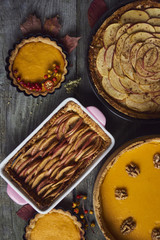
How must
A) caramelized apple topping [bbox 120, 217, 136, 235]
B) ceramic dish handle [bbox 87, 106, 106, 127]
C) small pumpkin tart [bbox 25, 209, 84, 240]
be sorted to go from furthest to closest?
1. small pumpkin tart [bbox 25, 209, 84, 240]
2. ceramic dish handle [bbox 87, 106, 106, 127]
3. caramelized apple topping [bbox 120, 217, 136, 235]

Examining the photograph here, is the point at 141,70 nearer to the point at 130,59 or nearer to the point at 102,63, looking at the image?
the point at 130,59

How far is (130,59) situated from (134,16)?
471mm

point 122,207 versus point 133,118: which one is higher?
point 133,118

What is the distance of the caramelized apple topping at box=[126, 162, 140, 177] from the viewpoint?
2.69m

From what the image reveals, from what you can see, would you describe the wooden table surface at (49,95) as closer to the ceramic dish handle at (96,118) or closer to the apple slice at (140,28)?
the ceramic dish handle at (96,118)

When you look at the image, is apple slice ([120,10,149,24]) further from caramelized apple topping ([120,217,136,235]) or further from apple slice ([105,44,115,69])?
caramelized apple topping ([120,217,136,235])

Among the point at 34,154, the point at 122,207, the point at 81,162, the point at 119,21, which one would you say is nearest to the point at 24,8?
the point at 119,21

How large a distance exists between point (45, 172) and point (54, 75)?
3.66ft

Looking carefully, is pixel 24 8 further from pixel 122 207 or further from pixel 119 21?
pixel 122 207

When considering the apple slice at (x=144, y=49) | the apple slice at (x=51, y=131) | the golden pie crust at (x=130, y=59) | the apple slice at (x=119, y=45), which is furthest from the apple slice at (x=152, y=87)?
the apple slice at (x=51, y=131)

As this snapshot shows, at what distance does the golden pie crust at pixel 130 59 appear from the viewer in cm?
283

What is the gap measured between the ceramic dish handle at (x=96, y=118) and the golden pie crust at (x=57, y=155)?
72mm

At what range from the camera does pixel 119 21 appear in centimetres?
287

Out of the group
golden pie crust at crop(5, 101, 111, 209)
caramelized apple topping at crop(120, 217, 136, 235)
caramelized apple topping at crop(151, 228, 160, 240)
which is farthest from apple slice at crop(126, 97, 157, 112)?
caramelized apple topping at crop(151, 228, 160, 240)
